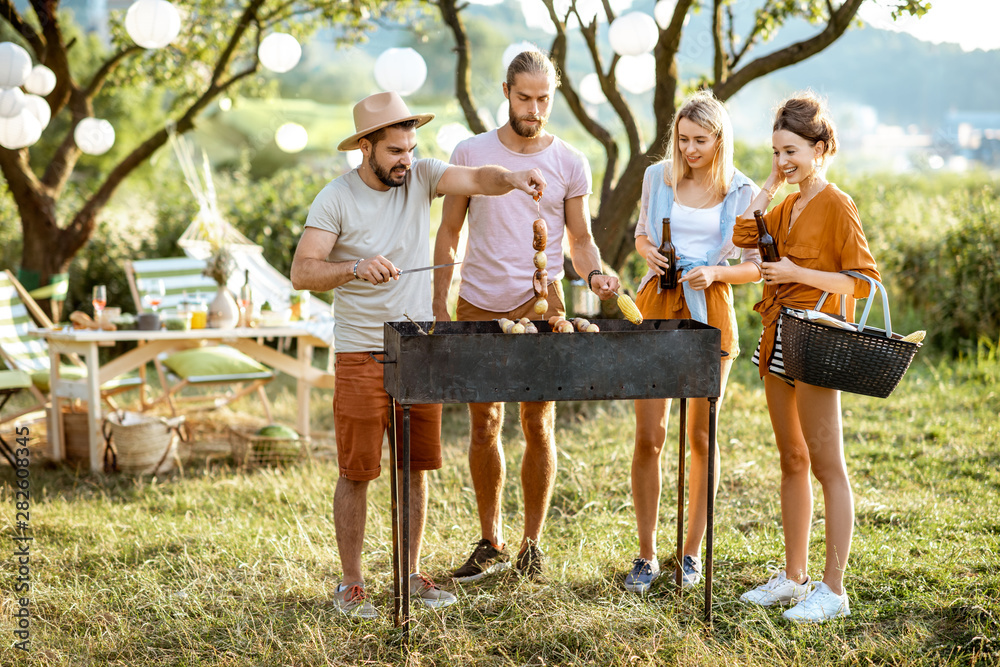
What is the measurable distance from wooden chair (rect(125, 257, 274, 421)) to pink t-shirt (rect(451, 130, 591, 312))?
106 inches

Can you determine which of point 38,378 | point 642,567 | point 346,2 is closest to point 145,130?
point 346,2

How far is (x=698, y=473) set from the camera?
10.1 ft

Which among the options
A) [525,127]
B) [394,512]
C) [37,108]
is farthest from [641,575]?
[37,108]

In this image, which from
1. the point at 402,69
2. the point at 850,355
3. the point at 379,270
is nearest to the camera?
the point at 850,355

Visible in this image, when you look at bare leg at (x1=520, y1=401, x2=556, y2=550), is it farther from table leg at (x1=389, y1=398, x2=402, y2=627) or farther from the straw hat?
the straw hat

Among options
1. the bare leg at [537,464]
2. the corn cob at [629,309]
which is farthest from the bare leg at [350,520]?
the corn cob at [629,309]

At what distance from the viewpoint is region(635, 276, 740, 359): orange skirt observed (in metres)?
2.95

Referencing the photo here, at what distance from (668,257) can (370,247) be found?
991 millimetres

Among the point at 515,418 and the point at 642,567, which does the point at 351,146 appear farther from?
the point at 515,418

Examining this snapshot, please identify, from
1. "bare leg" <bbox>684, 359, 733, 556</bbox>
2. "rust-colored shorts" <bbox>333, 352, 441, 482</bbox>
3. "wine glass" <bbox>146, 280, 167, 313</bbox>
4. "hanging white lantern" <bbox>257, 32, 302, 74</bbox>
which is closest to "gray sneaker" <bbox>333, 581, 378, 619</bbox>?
"rust-colored shorts" <bbox>333, 352, 441, 482</bbox>

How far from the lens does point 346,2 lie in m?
7.39

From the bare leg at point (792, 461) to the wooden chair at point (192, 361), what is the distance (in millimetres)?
3477

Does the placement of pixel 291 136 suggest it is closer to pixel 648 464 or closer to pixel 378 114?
pixel 378 114

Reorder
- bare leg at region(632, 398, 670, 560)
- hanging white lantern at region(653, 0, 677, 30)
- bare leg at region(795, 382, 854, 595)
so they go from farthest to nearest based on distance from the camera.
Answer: hanging white lantern at region(653, 0, 677, 30), bare leg at region(632, 398, 670, 560), bare leg at region(795, 382, 854, 595)
